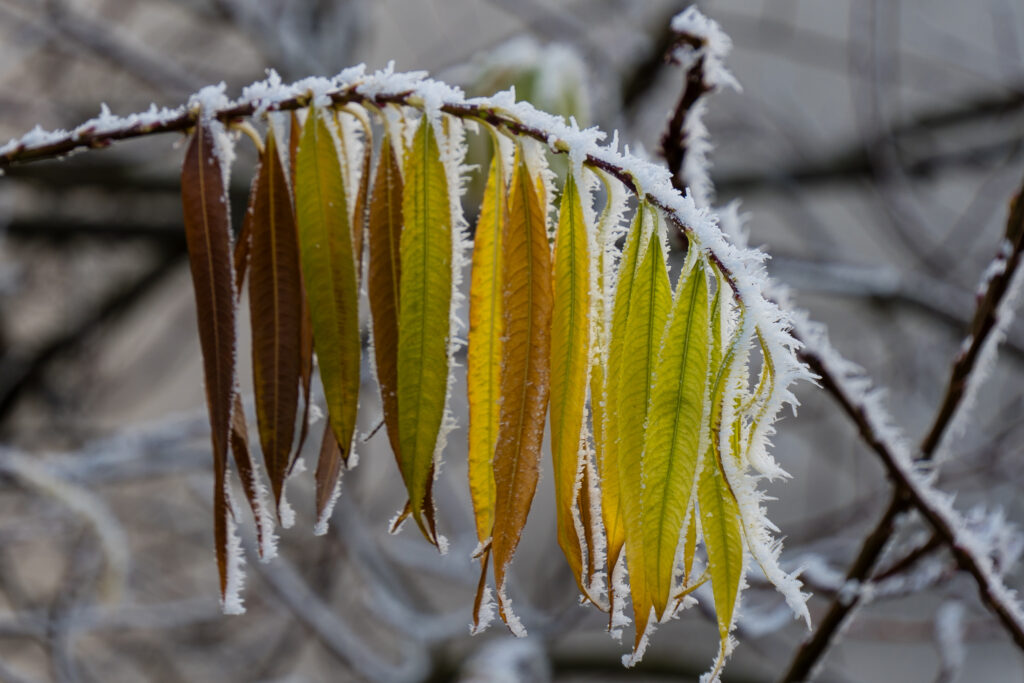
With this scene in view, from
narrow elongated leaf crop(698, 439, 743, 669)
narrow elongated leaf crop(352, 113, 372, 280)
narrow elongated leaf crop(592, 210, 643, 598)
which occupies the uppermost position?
narrow elongated leaf crop(352, 113, 372, 280)

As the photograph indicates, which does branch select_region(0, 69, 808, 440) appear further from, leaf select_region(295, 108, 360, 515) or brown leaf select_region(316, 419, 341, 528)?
brown leaf select_region(316, 419, 341, 528)

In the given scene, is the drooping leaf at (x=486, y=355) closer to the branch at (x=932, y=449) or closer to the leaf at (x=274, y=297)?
the leaf at (x=274, y=297)

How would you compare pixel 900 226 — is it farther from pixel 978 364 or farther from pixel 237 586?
pixel 237 586

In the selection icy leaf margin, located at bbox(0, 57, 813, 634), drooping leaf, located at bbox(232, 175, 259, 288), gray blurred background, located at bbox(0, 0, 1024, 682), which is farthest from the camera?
gray blurred background, located at bbox(0, 0, 1024, 682)

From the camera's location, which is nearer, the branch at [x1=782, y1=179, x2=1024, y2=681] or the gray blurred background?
the branch at [x1=782, y1=179, x2=1024, y2=681]

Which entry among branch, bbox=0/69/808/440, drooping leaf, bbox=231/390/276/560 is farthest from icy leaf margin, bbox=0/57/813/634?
drooping leaf, bbox=231/390/276/560

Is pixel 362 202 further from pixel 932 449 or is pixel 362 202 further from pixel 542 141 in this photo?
pixel 932 449

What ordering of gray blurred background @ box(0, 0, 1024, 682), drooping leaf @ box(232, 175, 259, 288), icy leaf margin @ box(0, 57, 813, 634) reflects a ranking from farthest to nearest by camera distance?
gray blurred background @ box(0, 0, 1024, 682) → drooping leaf @ box(232, 175, 259, 288) → icy leaf margin @ box(0, 57, 813, 634)

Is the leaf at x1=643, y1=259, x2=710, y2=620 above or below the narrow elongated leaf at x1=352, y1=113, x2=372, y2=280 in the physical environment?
below

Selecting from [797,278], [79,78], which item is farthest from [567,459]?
[79,78]

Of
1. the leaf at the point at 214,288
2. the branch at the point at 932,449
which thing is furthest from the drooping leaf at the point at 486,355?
the branch at the point at 932,449
